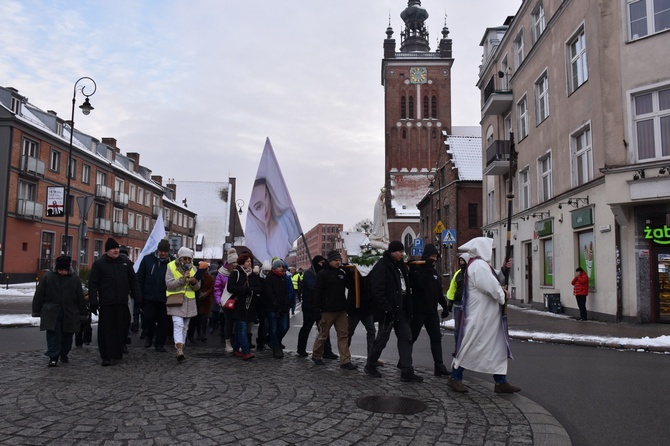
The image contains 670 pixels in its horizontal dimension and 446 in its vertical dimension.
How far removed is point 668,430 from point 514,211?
2153 cm

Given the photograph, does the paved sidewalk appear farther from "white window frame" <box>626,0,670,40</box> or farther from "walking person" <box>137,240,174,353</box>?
"white window frame" <box>626,0,670,40</box>

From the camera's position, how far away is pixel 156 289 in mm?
9789

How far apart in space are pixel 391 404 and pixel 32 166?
36847 mm

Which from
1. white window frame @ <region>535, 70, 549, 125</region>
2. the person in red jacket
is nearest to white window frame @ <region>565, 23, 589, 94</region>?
white window frame @ <region>535, 70, 549, 125</region>

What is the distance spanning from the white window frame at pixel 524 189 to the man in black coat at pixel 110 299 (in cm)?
2007

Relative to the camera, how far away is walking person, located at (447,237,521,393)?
253 inches

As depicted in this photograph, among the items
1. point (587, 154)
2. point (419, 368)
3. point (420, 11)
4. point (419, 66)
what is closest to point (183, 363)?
point (419, 368)

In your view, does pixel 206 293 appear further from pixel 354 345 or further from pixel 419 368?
pixel 419 368

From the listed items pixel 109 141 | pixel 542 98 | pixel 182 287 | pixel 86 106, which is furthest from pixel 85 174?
pixel 182 287

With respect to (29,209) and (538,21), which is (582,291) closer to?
(538,21)

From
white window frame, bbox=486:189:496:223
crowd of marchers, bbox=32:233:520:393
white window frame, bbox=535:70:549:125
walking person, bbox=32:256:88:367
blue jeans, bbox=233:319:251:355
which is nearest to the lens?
crowd of marchers, bbox=32:233:520:393

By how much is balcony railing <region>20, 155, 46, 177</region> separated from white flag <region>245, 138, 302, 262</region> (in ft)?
103

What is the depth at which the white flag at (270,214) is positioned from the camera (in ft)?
31.9

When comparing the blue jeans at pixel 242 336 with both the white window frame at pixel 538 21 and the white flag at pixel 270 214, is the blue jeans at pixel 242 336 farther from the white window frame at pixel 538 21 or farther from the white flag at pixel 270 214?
the white window frame at pixel 538 21
